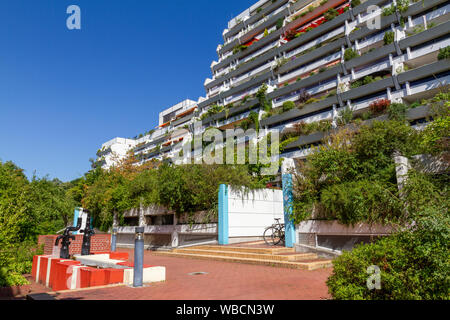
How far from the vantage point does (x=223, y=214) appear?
1545 cm

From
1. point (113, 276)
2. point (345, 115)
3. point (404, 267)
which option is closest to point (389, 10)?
point (345, 115)

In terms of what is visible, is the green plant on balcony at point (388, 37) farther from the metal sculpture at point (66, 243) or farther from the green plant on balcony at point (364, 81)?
the metal sculpture at point (66, 243)

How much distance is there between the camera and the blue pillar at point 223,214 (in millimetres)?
15180

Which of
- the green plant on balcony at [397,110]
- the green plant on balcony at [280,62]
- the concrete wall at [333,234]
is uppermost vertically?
the green plant on balcony at [280,62]

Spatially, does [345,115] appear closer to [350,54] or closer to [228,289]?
[350,54]

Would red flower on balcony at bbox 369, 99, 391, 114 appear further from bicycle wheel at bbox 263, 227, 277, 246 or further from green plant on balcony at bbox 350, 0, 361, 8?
bicycle wheel at bbox 263, 227, 277, 246

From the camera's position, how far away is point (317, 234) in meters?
11.5

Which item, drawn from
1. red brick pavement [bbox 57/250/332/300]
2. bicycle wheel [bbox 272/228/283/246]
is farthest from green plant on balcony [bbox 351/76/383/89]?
red brick pavement [bbox 57/250/332/300]

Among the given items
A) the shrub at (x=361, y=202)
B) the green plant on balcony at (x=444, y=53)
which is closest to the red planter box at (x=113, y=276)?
the shrub at (x=361, y=202)

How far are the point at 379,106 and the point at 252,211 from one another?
23.3 metres

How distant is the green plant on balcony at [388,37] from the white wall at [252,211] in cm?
2692

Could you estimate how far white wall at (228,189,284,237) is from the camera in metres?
15.9

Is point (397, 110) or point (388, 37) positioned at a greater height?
point (388, 37)

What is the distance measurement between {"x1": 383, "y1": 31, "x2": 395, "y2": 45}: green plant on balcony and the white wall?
26918 millimetres
